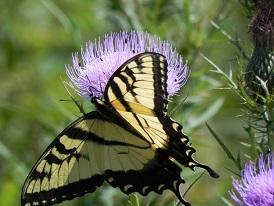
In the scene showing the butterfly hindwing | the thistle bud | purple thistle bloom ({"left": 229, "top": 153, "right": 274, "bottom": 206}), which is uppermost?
the thistle bud

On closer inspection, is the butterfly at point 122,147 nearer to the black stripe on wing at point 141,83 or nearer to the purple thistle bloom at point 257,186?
the black stripe on wing at point 141,83

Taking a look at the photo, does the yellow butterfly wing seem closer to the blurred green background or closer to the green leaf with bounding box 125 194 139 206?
the green leaf with bounding box 125 194 139 206

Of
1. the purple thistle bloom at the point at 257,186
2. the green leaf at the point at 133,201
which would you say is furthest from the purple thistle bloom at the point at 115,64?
the purple thistle bloom at the point at 257,186

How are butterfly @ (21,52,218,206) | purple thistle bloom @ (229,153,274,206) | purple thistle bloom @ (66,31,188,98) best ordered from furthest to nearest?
purple thistle bloom @ (66,31,188,98), butterfly @ (21,52,218,206), purple thistle bloom @ (229,153,274,206)

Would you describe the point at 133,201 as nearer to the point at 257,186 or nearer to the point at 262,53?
the point at 257,186

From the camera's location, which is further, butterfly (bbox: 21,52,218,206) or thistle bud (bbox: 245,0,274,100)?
thistle bud (bbox: 245,0,274,100)

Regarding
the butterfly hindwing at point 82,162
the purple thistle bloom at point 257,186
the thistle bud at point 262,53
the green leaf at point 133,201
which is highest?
the thistle bud at point 262,53

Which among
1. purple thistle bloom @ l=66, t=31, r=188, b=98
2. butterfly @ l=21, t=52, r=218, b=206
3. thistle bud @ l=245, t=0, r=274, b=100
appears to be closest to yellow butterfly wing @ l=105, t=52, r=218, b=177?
butterfly @ l=21, t=52, r=218, b=206
